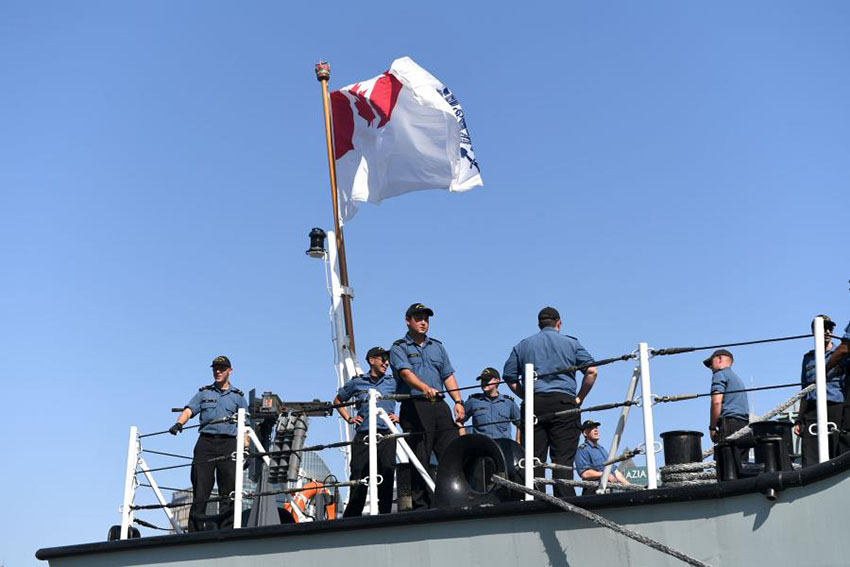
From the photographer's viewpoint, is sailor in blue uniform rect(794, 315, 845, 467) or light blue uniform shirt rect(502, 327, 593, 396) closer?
sailor in blue uniform rect(794, 315, 845, 467)

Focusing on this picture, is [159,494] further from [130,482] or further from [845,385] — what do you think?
[845,385]

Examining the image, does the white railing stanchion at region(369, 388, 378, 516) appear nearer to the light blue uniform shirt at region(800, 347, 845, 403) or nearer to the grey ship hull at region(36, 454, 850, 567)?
the grey ship hull at region(36, 454, 850, 567)

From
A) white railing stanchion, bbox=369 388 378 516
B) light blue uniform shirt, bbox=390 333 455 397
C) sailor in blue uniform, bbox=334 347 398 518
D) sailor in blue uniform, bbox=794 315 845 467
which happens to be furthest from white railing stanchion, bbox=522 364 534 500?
sailor in blue uniform, bbox=794 315 845 467

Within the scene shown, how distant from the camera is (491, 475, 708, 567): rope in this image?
6227 millimetres

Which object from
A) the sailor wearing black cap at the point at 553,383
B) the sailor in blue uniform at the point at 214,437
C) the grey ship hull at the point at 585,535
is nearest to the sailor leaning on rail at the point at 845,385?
the grey ship hull at the point at 585,535

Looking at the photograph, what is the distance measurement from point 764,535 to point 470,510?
72.1 inches

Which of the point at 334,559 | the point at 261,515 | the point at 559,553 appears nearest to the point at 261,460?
the point at 261,515

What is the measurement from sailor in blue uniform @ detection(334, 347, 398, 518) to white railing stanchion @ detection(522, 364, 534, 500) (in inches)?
53.4

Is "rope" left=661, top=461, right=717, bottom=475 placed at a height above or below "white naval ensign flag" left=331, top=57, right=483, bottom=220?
below

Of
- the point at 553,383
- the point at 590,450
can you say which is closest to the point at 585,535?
the point at 553,383

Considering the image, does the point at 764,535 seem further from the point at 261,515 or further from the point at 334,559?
the point at 261,515

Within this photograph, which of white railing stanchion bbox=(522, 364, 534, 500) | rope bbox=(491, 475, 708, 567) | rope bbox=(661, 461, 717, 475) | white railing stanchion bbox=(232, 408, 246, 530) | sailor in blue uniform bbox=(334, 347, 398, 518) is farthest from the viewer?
sailor in blue uniform bbox=(334, 347, 398, 518)

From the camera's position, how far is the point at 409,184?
12.8 m

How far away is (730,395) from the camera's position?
29.6 feet
